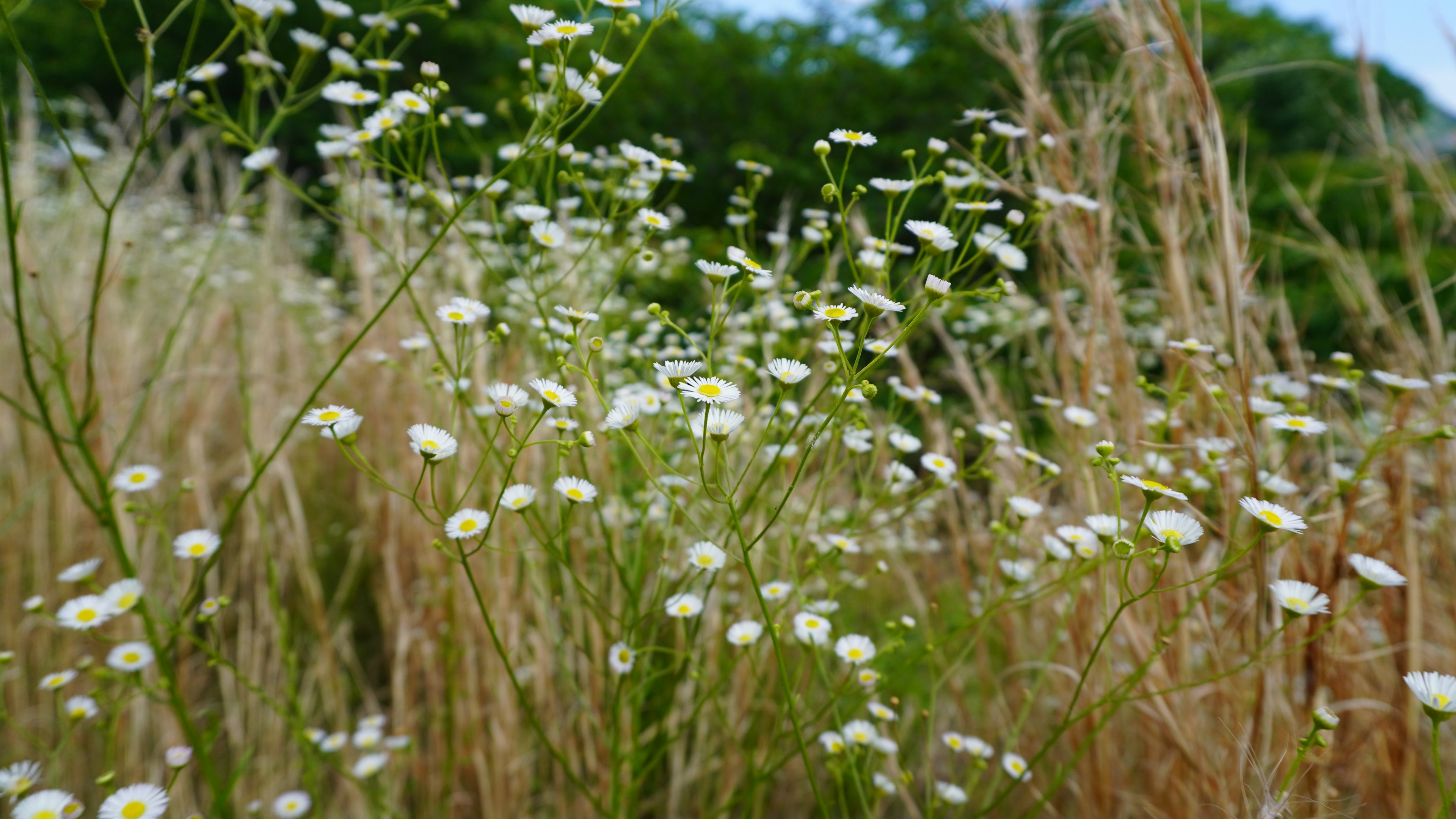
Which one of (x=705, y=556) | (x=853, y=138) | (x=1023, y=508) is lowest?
(x=705, y=556)

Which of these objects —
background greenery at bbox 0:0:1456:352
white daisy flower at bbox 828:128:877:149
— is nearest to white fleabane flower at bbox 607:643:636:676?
white daisy flower at bbox 828:128:877:149

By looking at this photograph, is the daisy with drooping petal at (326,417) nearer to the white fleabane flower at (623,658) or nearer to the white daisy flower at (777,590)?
the white fleabane flower at (623,658)

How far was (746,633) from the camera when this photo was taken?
3.34 feet

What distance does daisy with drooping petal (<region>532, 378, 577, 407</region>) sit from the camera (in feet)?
2.21

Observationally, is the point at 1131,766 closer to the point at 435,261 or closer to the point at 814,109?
the point at 435,261

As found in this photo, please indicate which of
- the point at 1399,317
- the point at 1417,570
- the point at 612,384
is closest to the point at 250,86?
the point at 612,384

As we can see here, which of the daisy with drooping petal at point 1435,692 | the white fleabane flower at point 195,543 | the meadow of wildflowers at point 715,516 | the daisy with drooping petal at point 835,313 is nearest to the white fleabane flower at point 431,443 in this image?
the meadow of wildflowers at point 715,516

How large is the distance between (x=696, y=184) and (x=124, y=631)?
389cm

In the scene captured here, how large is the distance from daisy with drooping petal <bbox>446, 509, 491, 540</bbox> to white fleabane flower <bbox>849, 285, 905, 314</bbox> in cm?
40

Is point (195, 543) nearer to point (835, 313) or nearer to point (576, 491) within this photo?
point (576, 491)

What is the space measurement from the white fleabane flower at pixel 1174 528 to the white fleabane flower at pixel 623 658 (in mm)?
545

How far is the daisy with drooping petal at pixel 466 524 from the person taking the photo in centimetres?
71

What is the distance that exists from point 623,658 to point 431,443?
1.19 feet

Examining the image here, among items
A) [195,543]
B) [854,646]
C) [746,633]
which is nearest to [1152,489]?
[854,646]
